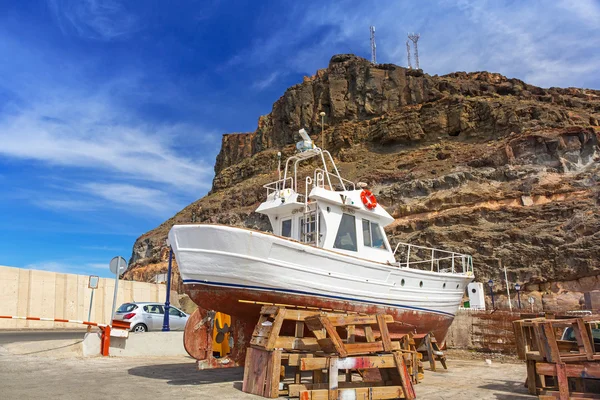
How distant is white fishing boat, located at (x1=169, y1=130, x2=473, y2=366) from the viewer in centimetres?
873

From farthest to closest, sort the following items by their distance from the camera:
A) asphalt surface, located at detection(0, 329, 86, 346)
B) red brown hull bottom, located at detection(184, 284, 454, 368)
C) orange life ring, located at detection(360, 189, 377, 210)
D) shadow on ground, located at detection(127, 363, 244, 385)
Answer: asphalt surface, located at detection(0, 329, 86, 346), orange life ring, located at detection(360, 189, 377, 210), red brown hull bottom, located at detection(184, 284, 454, 368), shadow on ground, located at detection(127, 363, 244, 385)

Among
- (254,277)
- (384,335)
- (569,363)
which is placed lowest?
(569,363)

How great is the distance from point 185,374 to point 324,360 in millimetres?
4054

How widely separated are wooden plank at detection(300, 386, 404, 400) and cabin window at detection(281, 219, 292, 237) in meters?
5.88

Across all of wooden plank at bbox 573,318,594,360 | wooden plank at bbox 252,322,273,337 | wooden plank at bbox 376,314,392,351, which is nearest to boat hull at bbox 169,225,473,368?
wooden plank at bbox 252,322,273,337

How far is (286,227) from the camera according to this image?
1198 cm

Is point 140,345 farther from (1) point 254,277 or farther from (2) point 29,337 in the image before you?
(2) point 29,337

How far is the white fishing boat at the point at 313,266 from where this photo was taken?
873cm

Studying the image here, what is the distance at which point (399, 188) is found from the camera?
51.3 metres

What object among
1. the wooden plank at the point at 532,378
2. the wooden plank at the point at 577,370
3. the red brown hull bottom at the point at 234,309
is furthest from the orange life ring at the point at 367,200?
the wooden plank at the point at 577,370

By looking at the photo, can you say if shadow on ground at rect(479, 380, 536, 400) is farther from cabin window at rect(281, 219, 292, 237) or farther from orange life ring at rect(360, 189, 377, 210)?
cabin window at rect(281, 219, 292, 237)

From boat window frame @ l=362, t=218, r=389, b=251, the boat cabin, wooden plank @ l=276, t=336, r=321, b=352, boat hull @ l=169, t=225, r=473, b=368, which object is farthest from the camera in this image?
boat window frame @ l=362, t=218, r=389, b=251

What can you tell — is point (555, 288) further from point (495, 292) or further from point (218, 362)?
point (218, 362)

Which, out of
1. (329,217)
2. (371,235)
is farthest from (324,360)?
(371,235)
